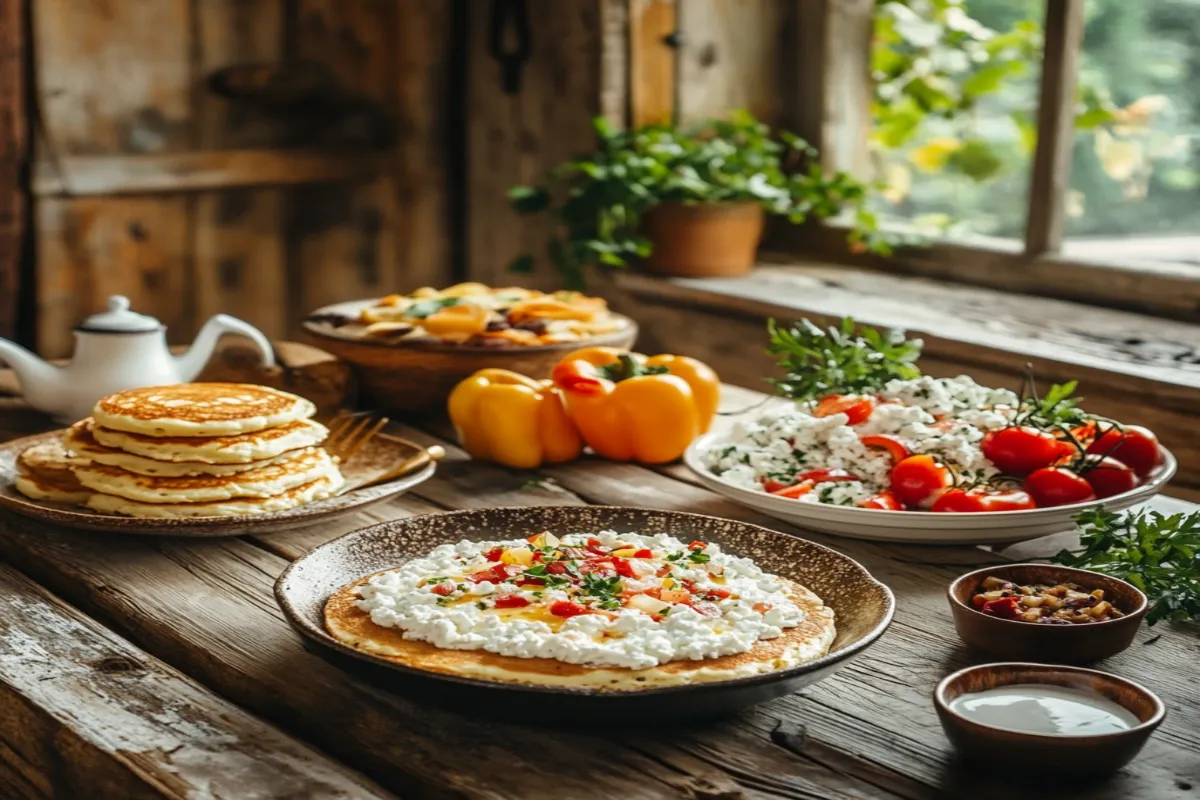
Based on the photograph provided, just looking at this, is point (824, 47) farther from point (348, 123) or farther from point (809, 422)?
point (809, 422)

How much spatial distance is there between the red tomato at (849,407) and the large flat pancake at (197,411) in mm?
626

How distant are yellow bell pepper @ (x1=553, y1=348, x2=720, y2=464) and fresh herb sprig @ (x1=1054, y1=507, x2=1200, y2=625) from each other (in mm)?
643

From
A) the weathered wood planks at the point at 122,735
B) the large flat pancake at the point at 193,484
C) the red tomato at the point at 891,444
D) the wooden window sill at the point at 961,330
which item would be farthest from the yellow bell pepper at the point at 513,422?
the wooden window sill at the point at 961,330

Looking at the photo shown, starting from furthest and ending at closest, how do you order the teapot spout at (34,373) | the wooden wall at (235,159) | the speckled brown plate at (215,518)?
the wooden wall at (235,159) → the teapot spout at (34,373) → the speckled brown plate at (215,518)

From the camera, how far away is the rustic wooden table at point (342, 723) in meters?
1.04

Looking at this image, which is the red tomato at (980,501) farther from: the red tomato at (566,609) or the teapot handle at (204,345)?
the teapot handle at (204,345)

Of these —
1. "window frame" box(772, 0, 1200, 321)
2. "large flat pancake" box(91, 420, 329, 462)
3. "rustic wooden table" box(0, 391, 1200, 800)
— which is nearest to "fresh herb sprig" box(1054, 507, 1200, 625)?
"rustic wooden table" box(0, 391, 1200, 800)

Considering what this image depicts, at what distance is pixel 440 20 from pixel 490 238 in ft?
1.96

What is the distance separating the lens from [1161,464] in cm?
170

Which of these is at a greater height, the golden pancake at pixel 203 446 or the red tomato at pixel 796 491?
the golden pancake at pixel 203 446

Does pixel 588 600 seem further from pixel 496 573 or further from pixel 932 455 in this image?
pixel 932 455

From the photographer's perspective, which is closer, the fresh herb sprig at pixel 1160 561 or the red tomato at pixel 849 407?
the fresh herb sprig at pixel 1160 561

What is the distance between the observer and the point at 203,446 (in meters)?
1.55

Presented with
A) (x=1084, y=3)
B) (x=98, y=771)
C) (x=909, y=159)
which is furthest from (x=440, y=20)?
(x=98, y=771)
